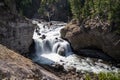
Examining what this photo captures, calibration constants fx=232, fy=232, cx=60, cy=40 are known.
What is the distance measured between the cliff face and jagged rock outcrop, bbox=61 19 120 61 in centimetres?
810

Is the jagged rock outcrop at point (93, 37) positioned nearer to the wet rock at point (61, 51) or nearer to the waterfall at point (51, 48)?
the waterfall at point (51, 48)

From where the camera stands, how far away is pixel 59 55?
39.1 metres

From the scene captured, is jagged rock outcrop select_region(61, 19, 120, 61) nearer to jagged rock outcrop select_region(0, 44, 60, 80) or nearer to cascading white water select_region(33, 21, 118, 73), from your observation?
cascading white water select_region(33, 21, 118, 73)

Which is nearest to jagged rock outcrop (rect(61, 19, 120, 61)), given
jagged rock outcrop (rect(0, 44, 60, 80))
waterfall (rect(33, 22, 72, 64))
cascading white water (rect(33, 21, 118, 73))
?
waterfall (rect(33, 22, 72, 64))

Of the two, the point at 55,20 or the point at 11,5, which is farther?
the point at 55,20

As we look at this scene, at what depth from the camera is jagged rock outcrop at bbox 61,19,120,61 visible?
3656cm

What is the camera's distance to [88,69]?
3278 centimetres

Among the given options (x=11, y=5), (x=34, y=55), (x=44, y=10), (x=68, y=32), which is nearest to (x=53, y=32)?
(x=68, y=32)

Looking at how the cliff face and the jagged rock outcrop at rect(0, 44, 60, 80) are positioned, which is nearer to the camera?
the jagged rock outcrop at rect(0, 44, 60, 80)

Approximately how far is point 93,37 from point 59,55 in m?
6.44

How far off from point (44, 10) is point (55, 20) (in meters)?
6.25

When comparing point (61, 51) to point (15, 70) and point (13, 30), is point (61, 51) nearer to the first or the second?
point (13, 30)

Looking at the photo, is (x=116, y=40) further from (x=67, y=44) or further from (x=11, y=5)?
(x=11, y=5)

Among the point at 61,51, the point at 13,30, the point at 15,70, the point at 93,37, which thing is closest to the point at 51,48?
the point at 61,51
